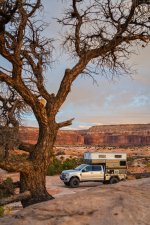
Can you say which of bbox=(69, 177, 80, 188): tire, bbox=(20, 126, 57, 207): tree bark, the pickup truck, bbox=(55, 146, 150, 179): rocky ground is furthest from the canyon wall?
bbox=(20, 126, 57, 207): tree bark

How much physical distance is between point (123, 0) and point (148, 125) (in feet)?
528

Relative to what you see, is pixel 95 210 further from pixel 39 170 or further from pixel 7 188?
pixel 7 188

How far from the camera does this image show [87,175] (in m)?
34.1

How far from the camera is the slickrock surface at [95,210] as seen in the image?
3.64m

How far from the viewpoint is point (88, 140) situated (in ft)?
553

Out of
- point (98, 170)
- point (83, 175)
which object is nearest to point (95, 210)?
point (83, 175)

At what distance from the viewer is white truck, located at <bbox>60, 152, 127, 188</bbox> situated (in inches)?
1338

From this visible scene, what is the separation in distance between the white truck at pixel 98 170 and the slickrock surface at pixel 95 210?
29.7 meters

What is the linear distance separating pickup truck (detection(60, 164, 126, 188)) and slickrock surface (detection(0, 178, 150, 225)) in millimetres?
29730

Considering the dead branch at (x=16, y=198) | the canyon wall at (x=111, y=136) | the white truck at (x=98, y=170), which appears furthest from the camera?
the canyon wall at (x=111, y=136)

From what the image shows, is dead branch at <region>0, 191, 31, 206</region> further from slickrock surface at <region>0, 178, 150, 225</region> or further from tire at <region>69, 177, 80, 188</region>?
tire at <region>69, 177, 80, 188</region>

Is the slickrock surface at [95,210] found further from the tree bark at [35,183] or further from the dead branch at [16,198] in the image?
the tree bark at [35,183]

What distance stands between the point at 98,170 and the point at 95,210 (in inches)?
1226

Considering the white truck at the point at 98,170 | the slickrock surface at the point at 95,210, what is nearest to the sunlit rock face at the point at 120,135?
the white truck at the point at 98,170
